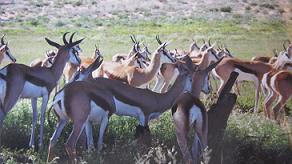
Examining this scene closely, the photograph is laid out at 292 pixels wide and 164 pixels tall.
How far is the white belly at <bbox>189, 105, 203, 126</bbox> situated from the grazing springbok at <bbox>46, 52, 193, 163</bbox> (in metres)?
0.49

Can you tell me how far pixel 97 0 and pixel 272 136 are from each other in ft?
18.3

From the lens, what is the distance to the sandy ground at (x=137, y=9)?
36.3 ft

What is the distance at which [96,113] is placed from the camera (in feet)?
20.0

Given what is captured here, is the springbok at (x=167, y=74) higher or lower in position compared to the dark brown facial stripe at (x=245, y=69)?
lower

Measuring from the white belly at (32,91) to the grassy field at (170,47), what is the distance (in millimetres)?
352

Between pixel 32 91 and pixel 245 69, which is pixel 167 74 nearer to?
pixel 245 69

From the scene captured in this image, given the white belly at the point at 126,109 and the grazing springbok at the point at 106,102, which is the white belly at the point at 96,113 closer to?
the grazing springbok at the point at 106,102

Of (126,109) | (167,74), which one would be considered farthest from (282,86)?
(126,109)

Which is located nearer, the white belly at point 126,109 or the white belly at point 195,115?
the white belly at point 195,115

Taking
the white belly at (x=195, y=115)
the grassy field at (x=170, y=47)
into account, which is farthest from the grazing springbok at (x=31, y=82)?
the white belly at (x=195, y=115)

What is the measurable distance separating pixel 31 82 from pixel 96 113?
1.31 metres

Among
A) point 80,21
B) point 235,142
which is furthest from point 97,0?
point 235,142

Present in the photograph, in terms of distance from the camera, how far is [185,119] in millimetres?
5590

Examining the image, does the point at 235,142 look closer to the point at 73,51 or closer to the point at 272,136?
the point at 272,136
